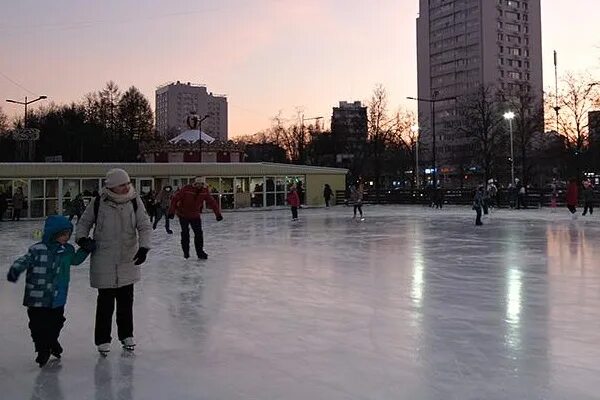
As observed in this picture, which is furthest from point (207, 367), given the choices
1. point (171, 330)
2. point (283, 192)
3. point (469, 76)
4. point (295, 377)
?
point (469, 76)

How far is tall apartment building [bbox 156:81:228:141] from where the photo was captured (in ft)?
372

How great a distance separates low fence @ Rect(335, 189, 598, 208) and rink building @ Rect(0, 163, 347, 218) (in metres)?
3.79

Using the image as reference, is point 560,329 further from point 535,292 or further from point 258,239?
point 258,239

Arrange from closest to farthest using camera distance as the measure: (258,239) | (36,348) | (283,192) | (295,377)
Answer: (295,377) < (36,348) < (258,239) < (283,192)

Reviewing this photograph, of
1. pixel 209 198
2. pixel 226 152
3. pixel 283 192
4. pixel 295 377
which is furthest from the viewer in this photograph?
pixel 226 152

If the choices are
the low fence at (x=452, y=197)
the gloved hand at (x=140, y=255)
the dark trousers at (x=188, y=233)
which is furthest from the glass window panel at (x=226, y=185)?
the gloved hand at (x=140, y=255)

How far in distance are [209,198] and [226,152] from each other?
33.8m

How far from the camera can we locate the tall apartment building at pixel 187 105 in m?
113

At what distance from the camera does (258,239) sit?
16.0 meters

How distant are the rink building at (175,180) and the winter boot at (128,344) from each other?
23.3 meters

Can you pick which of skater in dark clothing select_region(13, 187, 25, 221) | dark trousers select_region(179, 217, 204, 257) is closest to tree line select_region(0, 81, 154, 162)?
skater in dark clothing select_region(13, 187, 25, 221)

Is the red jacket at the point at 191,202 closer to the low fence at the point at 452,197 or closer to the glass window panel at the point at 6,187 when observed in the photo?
the glass window panel at the point at 6,187

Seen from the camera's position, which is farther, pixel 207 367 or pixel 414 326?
pixel 414 326

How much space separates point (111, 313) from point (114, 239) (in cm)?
64
